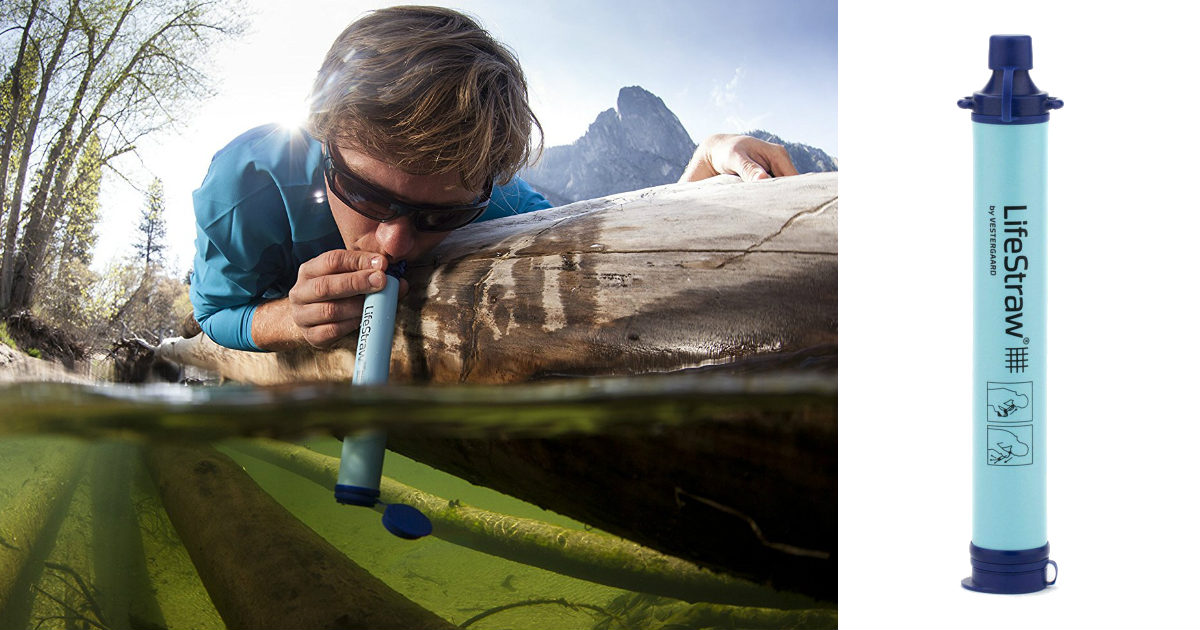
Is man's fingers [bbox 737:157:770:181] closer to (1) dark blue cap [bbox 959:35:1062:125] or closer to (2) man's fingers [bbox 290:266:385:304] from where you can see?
(1) dark blue cap [bbox 959:35:1062:125]

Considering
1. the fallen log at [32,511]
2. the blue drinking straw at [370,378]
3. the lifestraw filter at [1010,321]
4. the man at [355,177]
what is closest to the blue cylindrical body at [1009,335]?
the lifestraw filter at [1010,321]

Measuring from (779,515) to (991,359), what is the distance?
24 cm

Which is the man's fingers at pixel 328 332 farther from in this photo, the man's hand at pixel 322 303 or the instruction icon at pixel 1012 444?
the instruction icon at pixel 1012 444

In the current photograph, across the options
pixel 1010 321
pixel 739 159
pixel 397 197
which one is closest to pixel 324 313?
pixel 397 197

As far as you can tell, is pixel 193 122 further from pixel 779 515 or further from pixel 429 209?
pixel 779 515

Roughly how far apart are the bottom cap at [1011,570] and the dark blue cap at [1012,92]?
0.40m

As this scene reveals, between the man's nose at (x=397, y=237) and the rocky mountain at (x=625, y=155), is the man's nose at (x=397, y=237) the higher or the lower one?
the lower one

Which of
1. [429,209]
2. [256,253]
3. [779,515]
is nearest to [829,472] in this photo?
[779,515]

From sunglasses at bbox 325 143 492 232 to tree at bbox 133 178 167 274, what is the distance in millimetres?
150

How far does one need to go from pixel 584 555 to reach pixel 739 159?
420mm

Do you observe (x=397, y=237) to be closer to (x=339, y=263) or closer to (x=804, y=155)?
(x=339, y=263)

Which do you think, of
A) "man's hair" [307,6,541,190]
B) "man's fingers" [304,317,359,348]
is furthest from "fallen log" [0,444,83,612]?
"man's hair" [307,6,541,190]

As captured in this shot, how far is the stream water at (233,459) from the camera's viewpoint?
0.94m

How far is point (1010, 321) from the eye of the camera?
1029mm
